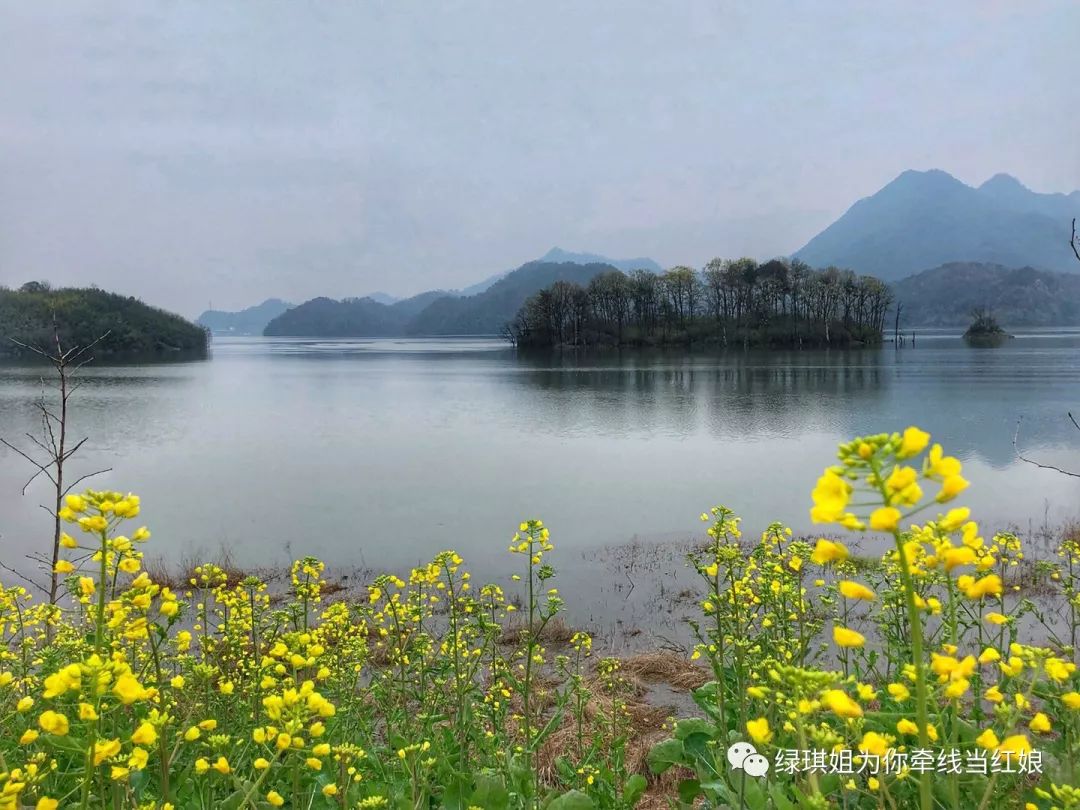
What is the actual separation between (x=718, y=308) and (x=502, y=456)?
3121 inches

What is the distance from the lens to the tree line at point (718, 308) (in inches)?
3359

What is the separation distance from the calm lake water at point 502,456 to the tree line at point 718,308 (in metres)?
46.0

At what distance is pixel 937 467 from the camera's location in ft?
4.01

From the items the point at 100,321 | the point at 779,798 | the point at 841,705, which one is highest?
the point at 100,321

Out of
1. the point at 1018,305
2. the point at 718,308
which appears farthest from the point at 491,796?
the point at 1018,305

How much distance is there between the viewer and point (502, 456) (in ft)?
66.3

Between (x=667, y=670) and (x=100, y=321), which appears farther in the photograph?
(x=100, y=321)

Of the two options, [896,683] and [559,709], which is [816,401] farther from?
[896,683]

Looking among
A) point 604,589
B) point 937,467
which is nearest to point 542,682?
point 604,589

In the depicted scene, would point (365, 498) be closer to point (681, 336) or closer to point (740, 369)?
point (740, 369)

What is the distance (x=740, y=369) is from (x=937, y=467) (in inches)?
2056

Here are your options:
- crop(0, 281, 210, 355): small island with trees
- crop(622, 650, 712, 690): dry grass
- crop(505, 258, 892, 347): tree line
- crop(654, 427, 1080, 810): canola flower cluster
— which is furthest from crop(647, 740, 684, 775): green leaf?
crop(0, 281, 210, 355): small island with trees

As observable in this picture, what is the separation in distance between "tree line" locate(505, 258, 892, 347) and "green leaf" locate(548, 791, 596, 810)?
87.5 m

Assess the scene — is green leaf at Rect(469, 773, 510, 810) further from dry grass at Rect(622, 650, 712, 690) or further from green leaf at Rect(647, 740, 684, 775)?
dry grass at Rect(622, 650, 712, 690)
